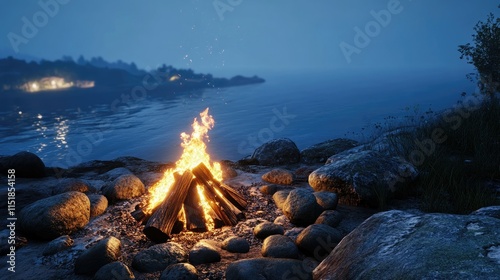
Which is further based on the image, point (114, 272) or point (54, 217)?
point (54, 217)

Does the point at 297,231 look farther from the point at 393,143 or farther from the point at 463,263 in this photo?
the point at 393,143

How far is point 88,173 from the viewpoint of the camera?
12.1m

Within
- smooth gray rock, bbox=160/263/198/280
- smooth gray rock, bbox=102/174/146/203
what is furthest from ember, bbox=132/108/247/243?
smooth gray rock, bbox=160/263/198/280

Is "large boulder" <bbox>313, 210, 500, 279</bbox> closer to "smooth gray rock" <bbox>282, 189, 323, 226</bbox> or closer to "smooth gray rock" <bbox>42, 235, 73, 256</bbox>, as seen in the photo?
"smooth gray rock" <bbox>282, 189, 323, 226</bbox>

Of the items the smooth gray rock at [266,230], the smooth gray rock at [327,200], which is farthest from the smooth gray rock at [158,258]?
the smooth gray rock at [327,200]

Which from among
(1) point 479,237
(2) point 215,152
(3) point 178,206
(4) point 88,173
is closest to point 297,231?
(3) point 178,206

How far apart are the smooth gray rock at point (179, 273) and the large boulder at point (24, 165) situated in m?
8.56

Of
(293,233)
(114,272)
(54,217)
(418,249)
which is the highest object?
(418,249)

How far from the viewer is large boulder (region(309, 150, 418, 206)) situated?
23.9 ft

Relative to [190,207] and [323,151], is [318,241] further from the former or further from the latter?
[323,151]

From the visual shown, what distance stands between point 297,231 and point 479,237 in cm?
335

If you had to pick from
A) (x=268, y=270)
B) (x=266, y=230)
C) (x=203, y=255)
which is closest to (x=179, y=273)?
(x=203, y=255)

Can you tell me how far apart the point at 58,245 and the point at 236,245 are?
321cm

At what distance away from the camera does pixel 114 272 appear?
4.85m
